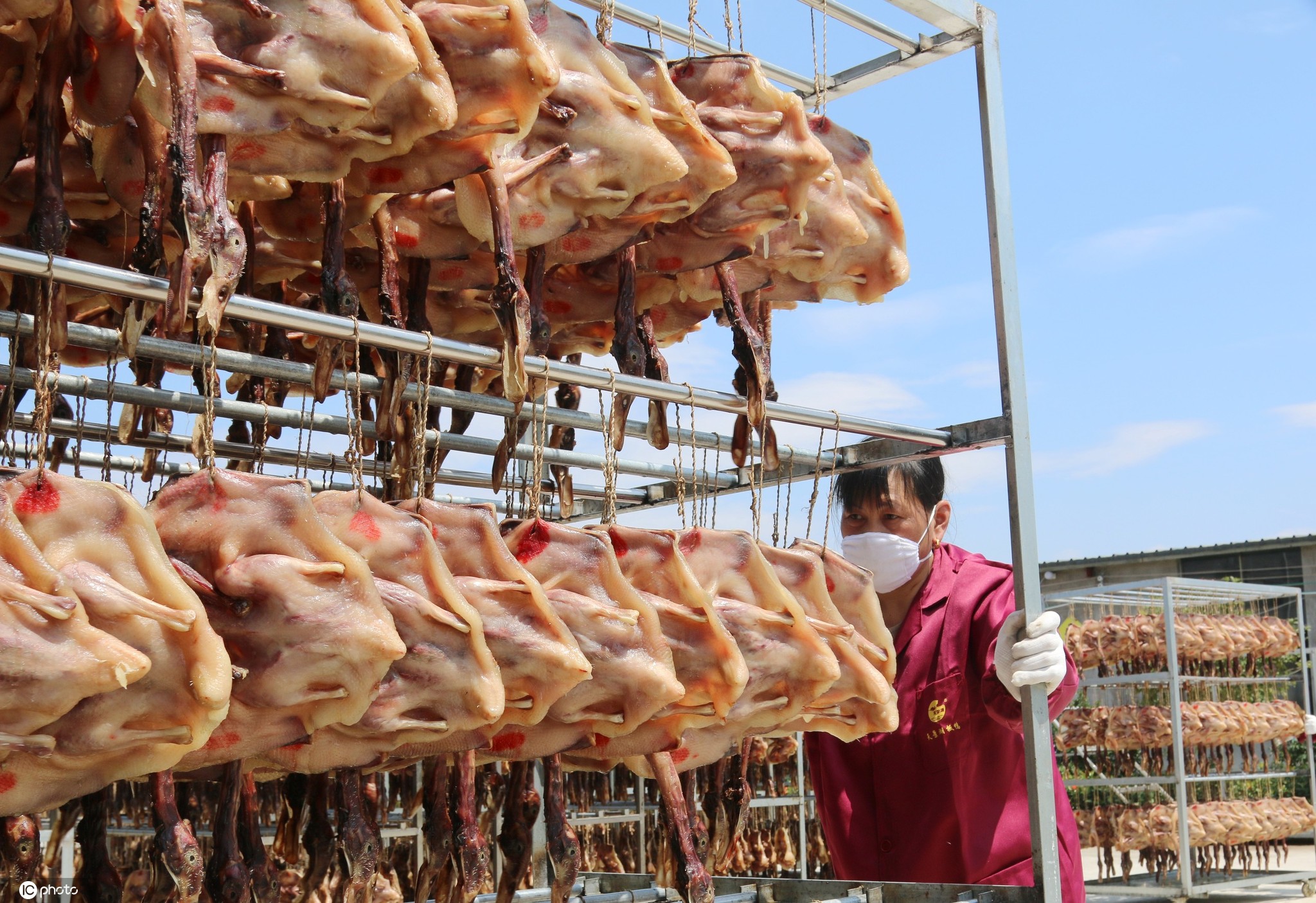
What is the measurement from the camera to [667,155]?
314cm

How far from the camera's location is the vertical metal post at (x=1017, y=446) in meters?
3.58

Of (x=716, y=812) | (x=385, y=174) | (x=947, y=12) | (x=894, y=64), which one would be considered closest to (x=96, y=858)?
(x=385, y=174)

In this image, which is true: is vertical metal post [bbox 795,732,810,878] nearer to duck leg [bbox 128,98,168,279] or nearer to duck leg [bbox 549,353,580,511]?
duck leg [bbox 549,353,580,511]

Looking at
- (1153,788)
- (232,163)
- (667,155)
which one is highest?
(667,155)

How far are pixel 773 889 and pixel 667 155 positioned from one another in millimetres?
2126

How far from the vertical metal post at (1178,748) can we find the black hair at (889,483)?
793 cm

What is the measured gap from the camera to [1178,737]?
1198 centimetres

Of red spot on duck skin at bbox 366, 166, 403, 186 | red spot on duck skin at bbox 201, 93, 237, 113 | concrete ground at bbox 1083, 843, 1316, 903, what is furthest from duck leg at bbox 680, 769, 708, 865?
concrete ground at bbox 1083, 843, 1316, 903

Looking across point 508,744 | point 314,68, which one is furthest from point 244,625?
point 314,68

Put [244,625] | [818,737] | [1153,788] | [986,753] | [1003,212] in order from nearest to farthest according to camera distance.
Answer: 1. [244,625]
2. [1003,212]
3. [986,753]
4. [818,737]
5. [1153,788]

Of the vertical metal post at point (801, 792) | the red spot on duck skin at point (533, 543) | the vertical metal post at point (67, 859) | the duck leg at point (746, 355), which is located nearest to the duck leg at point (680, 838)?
the red spot on duck skin at point (533, 543)

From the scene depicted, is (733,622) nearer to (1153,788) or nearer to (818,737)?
(818,737)

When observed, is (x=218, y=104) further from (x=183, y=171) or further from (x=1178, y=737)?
(x=1178, y=737)

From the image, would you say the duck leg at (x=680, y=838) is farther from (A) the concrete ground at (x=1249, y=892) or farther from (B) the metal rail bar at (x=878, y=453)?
(A) the concrete ground at (x=1249, y=892)
